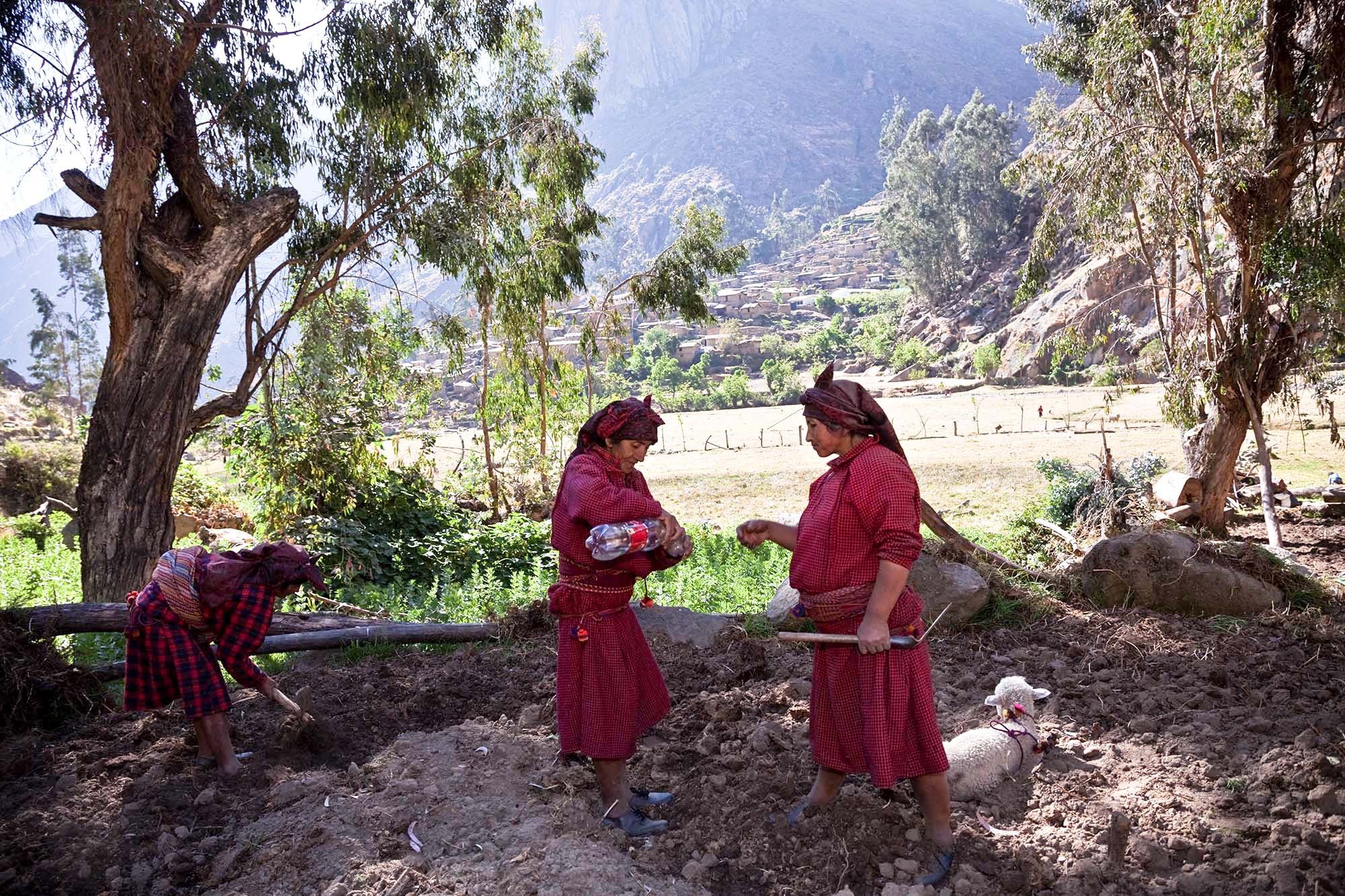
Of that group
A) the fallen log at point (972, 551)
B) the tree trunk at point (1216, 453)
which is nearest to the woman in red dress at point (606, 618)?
the fallen log at point (972, 551)

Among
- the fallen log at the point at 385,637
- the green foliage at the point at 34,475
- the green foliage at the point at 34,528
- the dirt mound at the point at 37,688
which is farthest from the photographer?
the green foliage at the point at 34,475

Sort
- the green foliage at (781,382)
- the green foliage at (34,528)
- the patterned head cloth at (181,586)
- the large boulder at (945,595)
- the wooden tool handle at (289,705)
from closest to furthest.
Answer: the patterned head cloth at (181,586) < the wooden tool handle at (289,705) < the large boulder at (945,595) < the green foliage at (34,528) < the green foliage at (781,382)

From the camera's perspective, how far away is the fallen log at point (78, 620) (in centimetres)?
510

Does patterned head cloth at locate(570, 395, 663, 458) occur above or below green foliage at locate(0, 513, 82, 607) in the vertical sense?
above

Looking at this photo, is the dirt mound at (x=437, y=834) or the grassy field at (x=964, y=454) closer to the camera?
the dirt mound at (x=437, y=834)

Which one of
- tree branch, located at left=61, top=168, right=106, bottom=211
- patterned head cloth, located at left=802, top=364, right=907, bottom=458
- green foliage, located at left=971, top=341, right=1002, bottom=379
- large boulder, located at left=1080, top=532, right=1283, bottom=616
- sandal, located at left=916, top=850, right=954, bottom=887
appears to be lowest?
sandal, located at left=916, top=850, right=954, bottom=887

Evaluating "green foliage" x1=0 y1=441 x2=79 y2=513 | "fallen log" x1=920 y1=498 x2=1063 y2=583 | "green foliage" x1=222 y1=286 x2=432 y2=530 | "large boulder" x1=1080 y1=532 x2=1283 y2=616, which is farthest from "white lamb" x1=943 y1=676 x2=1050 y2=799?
"green foliage" x1=0 y1=441 x2=79 y2=513

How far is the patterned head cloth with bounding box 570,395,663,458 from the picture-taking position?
3238mm

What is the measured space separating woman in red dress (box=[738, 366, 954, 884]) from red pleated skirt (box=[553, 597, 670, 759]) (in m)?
0.66

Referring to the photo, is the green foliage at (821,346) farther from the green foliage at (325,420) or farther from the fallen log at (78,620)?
the fallen log at (78,620)

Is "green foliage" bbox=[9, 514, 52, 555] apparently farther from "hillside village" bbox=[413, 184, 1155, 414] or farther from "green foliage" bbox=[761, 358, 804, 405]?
"green foliage" bbox=[761, 358, 804, 405]

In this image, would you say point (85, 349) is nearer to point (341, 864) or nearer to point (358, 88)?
point (358, 88)

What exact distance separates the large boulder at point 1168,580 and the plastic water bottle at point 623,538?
4219 mm

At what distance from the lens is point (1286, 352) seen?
27.3ft
